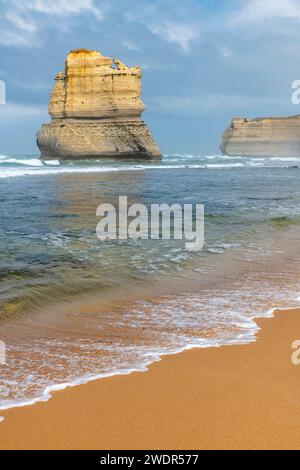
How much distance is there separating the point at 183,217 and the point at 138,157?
57.9 meters

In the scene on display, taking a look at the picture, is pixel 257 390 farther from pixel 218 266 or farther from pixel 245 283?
pixel 218 266

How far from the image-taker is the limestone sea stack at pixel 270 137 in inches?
4926

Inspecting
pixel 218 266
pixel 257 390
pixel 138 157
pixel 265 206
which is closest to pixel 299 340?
pixel 257 390

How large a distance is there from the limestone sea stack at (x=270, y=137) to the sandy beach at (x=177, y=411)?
126 metres

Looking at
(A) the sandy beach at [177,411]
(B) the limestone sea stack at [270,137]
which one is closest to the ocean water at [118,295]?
(A) the sandy beach at [177,411]

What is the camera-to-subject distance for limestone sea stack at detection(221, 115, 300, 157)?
12512 cm

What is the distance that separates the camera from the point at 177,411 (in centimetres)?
308

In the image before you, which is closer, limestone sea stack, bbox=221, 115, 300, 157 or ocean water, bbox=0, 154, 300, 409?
ocean water, bbox=0, 154, 300, 409

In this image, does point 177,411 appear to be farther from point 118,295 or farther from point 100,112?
point 100,112
